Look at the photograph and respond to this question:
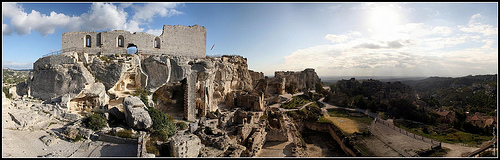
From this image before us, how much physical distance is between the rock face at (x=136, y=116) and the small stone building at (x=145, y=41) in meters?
6.43

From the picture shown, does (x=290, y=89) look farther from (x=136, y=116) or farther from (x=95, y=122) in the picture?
(x=95, y=122)

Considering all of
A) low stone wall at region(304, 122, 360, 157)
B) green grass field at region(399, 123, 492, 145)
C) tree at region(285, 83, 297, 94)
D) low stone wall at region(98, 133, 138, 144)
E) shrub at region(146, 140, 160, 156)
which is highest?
tree at region(285, 83, 297, 94)

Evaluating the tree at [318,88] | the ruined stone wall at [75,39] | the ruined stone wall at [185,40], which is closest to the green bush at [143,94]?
the ruined stone wall at [185,40]

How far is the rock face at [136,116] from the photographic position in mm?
12367

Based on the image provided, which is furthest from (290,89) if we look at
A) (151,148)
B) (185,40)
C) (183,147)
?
(151,148)

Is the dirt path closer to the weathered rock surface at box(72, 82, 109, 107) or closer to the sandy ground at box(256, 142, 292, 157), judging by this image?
the sandy ground at box(256, 142, 292, 157)

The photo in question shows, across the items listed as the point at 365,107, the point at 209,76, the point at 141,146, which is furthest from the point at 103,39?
the point at 365,107

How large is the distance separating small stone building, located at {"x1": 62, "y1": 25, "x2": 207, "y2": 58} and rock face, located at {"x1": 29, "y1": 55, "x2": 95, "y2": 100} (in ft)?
8.86

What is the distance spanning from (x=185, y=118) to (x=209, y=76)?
4.63 metres

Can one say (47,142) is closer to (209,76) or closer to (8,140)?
(8,140)

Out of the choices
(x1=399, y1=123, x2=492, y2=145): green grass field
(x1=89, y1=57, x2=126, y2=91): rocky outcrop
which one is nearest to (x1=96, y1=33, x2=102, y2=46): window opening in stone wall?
(x1=89, y1=57, x2=126, y2=91): rocky outcrop

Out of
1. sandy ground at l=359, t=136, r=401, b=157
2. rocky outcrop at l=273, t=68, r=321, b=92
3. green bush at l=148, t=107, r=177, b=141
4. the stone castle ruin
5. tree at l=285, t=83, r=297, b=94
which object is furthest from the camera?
rocky outcrop at l=273, t=68, r=321, b=92

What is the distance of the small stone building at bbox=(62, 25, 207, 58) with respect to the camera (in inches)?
657

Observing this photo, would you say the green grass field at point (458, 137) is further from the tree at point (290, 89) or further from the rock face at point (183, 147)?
the tree at point (290, 89)
